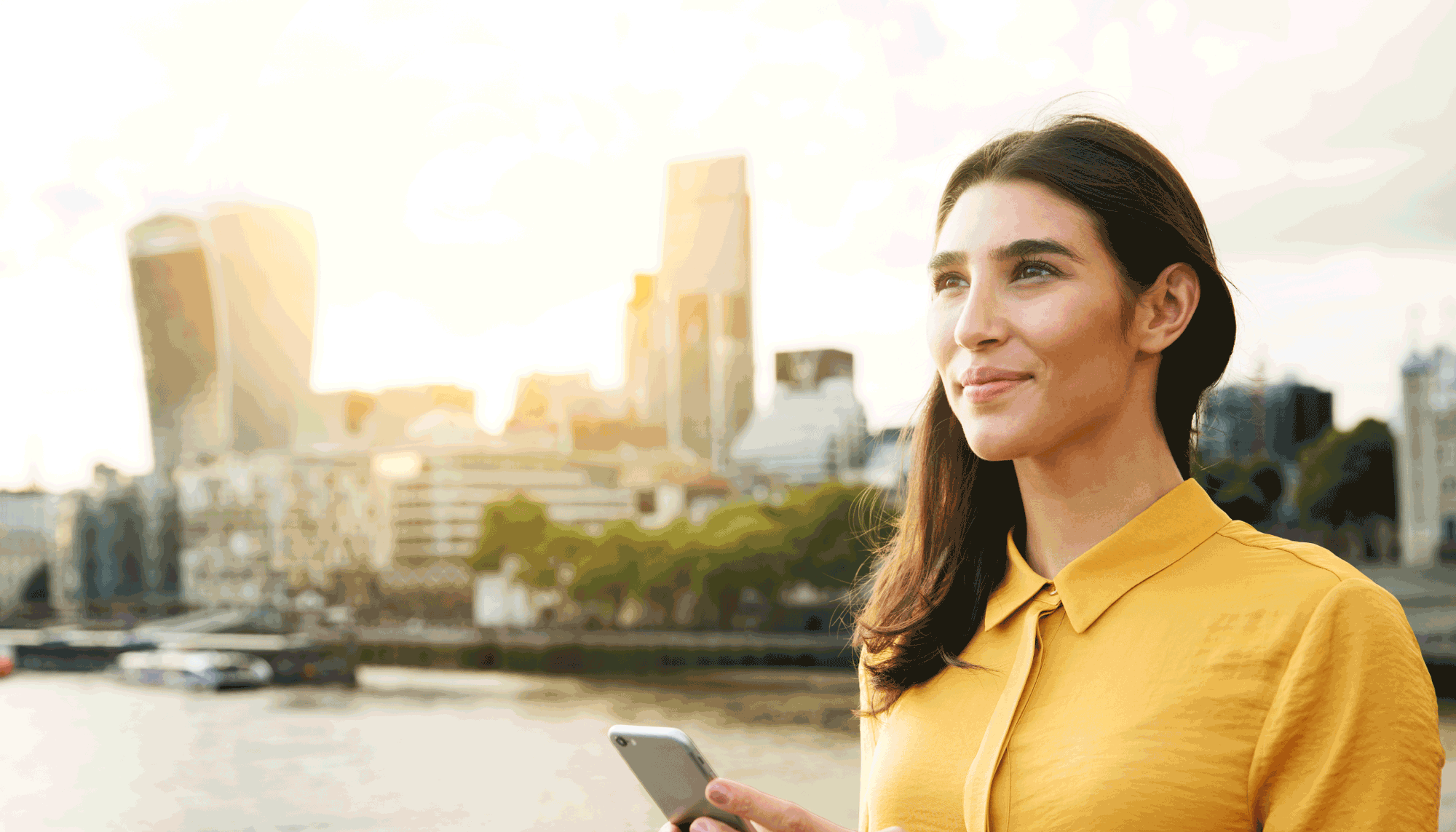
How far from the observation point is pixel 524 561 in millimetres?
35688

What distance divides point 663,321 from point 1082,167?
211ft

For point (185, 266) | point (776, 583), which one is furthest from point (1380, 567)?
point (185, 266)

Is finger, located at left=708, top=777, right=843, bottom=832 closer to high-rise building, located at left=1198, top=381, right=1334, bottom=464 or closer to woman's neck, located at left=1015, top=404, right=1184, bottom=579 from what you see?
woman's neck, located at left=1015, top=404, right=1184, bottom=579

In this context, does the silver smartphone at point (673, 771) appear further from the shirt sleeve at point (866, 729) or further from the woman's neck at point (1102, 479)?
the woman's neck at point (1102, 479)

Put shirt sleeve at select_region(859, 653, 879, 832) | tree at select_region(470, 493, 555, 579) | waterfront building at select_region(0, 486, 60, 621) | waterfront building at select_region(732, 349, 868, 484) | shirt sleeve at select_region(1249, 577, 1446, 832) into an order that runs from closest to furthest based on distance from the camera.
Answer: shirt sleeve at select_region(1249, 577, 1446, 832) < shirt sleeve at select_region(859, 653, 879, 832) < tree at select_region(470, 493, 555, 579) < waterfront building at select_region(732, 349, 868, 484) < waterfront building at select_region(0, 486, 60, 621)

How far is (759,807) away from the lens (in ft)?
3.05

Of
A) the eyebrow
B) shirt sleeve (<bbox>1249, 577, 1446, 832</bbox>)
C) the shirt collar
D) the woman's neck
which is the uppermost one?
the eyebrow

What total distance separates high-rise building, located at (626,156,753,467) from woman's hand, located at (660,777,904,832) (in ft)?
199

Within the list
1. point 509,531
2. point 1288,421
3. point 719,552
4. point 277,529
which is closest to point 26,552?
point 277,529

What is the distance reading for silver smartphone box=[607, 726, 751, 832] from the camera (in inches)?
36.5

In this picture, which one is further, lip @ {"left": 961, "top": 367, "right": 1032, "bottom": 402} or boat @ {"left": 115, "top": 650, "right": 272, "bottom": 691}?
boat @ {"left": 115, "top": 650, "right": 272, "bottom": 691}

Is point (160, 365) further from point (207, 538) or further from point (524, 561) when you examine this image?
point (524, 561)

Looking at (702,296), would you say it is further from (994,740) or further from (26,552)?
(994,740)

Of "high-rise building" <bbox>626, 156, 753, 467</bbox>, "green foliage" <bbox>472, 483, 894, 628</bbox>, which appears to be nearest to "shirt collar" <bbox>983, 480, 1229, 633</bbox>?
"green foliage" <bbox>472, 483, 894, 628</bbox>
